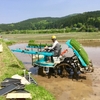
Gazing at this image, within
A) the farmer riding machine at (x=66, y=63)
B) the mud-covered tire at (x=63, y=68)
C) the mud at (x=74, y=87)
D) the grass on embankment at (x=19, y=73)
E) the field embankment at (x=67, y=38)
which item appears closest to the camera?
the grass on embankment at (x=19, y=73)

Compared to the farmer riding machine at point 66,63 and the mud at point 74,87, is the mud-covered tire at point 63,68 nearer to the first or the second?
the farmer riding machine at point 66,63

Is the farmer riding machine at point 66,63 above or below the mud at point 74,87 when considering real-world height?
above

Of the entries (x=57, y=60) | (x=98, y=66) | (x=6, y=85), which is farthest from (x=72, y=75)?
(x=6, y=85)

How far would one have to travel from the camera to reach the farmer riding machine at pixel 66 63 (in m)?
11.8

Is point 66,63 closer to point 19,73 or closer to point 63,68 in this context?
point 63,68

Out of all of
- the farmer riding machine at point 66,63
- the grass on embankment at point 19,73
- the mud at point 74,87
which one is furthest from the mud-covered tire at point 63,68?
the grass on embankment at point 19,73

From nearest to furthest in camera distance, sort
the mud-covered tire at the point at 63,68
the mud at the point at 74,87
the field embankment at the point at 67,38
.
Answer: the mud at the point at 74,87 → the mud-covered tire at the point at 63,68 → the field embankment at the point at 67,38

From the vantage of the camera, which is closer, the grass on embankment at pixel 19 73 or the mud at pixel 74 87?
the grass on embankment at pixel 19 73

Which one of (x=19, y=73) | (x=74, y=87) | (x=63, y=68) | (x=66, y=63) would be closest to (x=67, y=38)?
(x=63, y=68)

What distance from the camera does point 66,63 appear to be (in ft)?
40.7

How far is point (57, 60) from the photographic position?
12.3m

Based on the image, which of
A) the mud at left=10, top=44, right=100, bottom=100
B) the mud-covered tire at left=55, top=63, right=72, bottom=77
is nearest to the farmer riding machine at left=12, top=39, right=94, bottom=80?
the mud-covered tire at left=55, top=63, right=72, bottom=77

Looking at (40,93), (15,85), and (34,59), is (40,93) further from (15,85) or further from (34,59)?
(34,59)

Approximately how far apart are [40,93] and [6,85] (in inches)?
57.3
